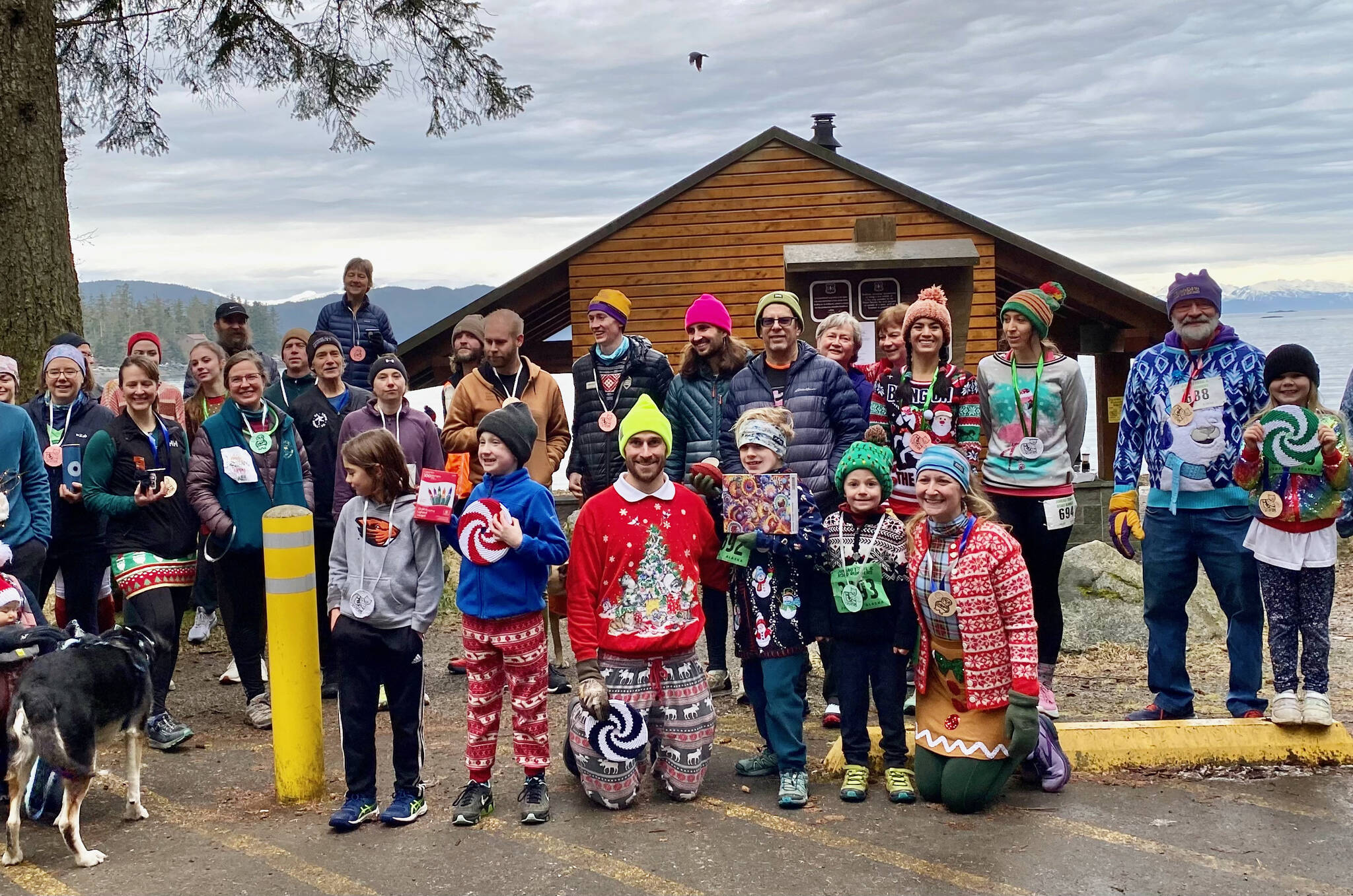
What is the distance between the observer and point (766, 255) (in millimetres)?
15461

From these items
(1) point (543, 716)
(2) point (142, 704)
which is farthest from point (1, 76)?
(1) point (543, 716)

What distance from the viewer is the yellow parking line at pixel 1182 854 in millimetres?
4133

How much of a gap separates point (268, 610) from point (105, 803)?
1.19 metres

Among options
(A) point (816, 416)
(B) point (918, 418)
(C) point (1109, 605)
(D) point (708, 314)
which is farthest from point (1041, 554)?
(C) point (1109, 605)

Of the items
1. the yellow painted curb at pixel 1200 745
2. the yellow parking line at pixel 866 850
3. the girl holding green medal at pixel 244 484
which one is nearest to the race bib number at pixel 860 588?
the yellow parking line at pixel 866 850

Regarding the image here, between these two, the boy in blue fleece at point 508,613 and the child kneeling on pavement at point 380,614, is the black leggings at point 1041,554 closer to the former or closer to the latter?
the boy in blue fleece at point 508,613

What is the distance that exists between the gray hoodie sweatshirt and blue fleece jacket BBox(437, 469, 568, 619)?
15cm

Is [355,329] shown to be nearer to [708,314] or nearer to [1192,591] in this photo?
[708,314]

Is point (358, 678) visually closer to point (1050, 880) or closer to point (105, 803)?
point (105, 803)

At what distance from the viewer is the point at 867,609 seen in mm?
5227

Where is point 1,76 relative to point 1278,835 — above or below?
above

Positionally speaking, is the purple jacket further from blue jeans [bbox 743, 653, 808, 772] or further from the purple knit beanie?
the purple knit beanie

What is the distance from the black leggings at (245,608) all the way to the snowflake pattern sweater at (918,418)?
336 cm

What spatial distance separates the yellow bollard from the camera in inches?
204
